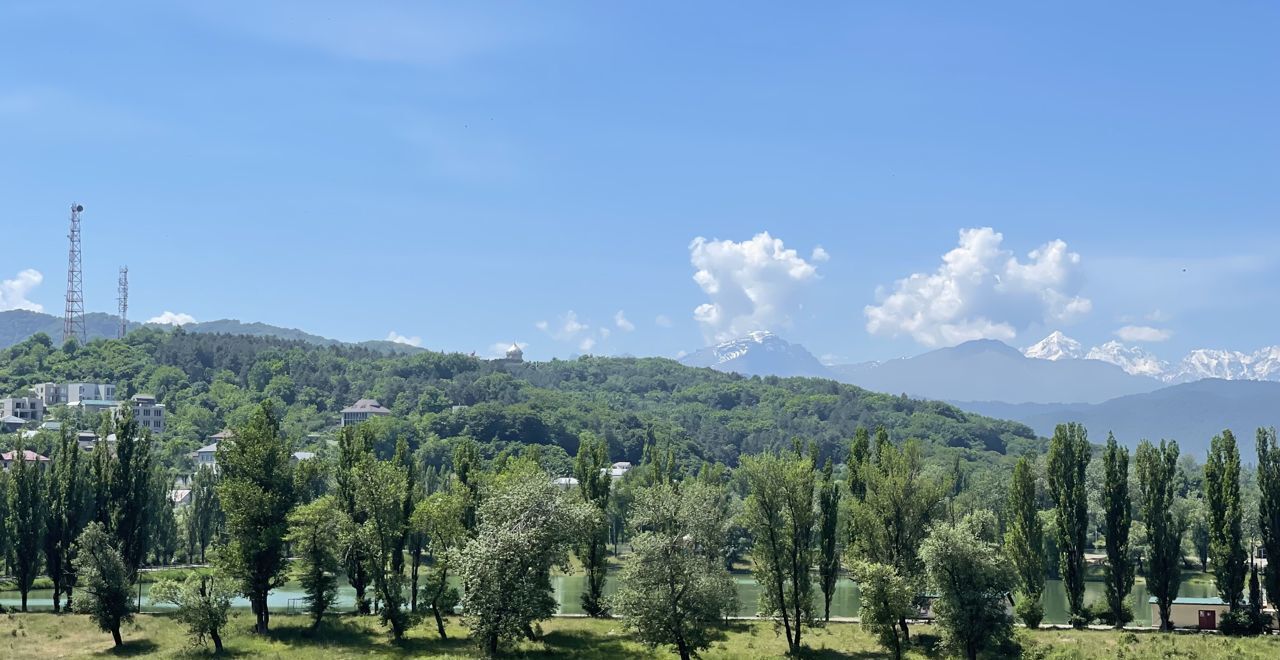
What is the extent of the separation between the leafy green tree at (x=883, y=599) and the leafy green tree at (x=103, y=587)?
42589mm

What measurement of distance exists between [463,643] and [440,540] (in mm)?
7326

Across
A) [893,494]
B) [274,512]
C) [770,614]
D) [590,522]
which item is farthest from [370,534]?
[893,494]

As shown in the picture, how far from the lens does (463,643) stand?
6000cm

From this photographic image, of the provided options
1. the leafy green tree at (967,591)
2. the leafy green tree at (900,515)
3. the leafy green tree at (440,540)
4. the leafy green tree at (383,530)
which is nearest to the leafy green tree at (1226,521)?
the leafy green tree at (900,515)

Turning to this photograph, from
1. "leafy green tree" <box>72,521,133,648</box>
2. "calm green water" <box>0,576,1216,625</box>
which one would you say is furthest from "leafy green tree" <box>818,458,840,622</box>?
"leafy green tree" <box>72,521,133,648</box>

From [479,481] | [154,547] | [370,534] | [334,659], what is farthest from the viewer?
[154,547]

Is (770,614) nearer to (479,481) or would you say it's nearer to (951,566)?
(951,566)

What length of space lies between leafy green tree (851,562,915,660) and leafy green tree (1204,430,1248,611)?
2618 cm

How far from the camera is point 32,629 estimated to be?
199ft

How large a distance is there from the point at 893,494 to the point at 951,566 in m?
10.4

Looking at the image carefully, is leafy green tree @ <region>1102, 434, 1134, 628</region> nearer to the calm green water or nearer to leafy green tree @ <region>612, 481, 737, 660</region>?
the calm green water

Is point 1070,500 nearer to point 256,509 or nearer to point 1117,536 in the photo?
point 1117,536

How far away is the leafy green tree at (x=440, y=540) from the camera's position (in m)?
61.6

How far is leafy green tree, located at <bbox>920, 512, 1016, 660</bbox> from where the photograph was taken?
2135 inches
